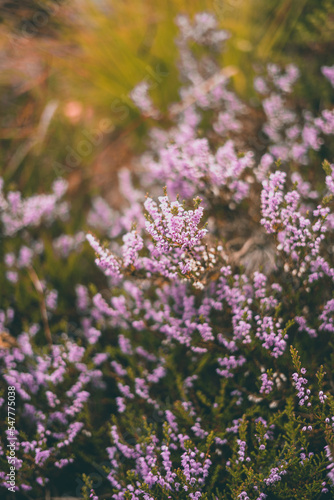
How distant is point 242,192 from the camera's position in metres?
2.11

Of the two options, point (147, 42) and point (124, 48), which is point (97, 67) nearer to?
point (124, 48)

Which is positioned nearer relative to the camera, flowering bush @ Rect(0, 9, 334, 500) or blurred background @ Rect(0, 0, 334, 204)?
flowering bush @ Rect(0, 9, 334, 500)

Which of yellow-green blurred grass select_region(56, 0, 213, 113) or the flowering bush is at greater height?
yellow-green blurred grass select_region(56, 0, 213, 113)

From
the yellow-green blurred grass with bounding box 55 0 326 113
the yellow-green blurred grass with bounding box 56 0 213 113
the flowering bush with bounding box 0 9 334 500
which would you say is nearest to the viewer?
the flowering bush with bounding box 0 9 334 500

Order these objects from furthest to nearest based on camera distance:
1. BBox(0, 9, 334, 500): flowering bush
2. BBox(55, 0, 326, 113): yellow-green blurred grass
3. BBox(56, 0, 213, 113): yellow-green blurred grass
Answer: BBox(56, 0, 213, 113): yellow-green blurred grass
BBox(55, 0, 326, 113): yellow-green blurred grass
BBox(0, 9, 334, 500): flowering bush

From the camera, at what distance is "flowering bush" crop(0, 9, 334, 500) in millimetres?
1553

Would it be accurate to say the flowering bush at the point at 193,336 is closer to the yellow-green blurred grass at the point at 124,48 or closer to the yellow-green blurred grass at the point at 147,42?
the yellow-green blurred grass at the point at 147,42

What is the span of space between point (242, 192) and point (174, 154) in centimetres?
45

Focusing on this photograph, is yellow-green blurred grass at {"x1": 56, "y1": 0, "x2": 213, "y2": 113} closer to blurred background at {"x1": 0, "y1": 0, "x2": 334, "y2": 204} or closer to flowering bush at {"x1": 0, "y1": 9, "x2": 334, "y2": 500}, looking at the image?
blurred background at {"x1": 0, "y1": 0, "x2": 334, "y2": 204}

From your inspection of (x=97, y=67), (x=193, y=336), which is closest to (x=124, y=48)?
(x=97, y=67)

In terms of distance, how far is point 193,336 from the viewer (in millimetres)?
1875

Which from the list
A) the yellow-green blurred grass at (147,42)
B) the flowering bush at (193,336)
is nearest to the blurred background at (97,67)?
the yellow-green blurred grass at (147,42)

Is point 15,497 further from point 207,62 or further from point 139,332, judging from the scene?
point 207,62

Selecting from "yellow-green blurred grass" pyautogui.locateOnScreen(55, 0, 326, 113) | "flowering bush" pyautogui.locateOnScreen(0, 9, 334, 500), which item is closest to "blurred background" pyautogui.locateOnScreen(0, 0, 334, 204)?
"yellow-green blurred grass" pyautogui.locateOnScreen(55, 0, 326, 113)
